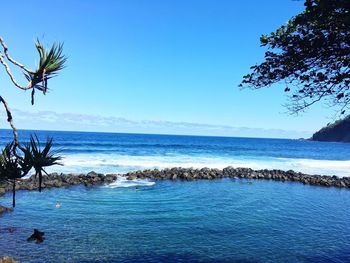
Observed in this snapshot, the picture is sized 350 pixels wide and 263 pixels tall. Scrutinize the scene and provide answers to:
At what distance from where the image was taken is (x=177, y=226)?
15.5 metres

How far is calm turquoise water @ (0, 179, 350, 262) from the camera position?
12078 millimetres

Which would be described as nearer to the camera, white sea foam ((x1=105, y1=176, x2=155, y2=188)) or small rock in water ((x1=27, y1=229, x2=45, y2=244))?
small rock in water ((x1=27, y1=229, x2=45, y2=244))

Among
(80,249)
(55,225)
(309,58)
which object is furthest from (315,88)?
(55,225)

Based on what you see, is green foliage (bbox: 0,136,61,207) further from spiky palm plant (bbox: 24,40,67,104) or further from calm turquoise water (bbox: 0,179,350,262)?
calm turquoise water (bbox: 0,179,350,262)

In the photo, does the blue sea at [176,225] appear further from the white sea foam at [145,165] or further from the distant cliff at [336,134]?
the distant cliff at [336,134]

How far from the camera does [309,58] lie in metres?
8.52

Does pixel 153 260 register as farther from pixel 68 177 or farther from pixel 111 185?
pixel 68 177

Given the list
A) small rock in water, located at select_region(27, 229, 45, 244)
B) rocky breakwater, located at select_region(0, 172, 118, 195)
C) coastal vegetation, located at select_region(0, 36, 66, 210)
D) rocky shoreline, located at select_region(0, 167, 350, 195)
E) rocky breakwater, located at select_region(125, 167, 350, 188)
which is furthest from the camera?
rocky breakwater, located at select_region(125, 167, 350, 188)

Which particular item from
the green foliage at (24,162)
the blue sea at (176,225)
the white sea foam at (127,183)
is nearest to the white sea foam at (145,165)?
the white sea foam at (127,183)

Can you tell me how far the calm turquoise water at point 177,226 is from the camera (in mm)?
12078

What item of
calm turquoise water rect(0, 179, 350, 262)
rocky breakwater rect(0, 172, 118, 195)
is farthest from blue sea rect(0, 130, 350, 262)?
rocky breakwater rect(0, 172, 118, 195)

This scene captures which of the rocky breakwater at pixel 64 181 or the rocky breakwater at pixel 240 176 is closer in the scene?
the rocky breakwater at pixel 64 181

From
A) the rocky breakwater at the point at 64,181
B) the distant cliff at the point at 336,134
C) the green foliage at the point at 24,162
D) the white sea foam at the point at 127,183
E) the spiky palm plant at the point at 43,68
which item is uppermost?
the distant cliff at the point at 336,134

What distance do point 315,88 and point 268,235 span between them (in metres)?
8.04
